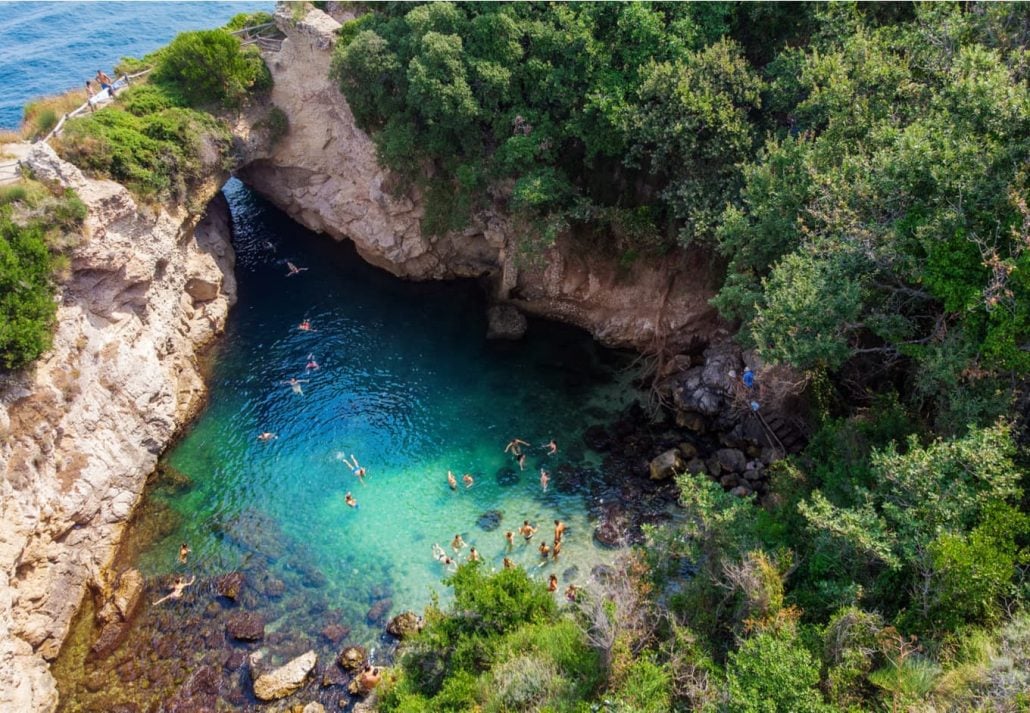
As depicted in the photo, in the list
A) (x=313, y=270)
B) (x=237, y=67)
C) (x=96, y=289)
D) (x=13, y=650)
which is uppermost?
(x=237, y=67)

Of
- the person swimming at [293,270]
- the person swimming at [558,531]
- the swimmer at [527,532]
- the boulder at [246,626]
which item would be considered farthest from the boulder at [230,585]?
the person swimming at [293,270]

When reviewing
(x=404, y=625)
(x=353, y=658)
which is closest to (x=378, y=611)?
(x=404, y=625)

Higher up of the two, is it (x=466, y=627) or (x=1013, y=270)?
(x=1013, y=270)

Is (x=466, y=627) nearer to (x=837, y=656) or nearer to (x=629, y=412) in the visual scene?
(x=837, y=656)

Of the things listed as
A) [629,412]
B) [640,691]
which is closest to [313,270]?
[629,412]

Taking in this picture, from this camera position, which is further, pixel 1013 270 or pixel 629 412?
pixel 629 412

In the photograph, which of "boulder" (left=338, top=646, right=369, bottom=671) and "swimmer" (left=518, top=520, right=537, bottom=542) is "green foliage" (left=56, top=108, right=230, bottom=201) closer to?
"boulder" (left=338, top=646, right=369, bottom=671)
